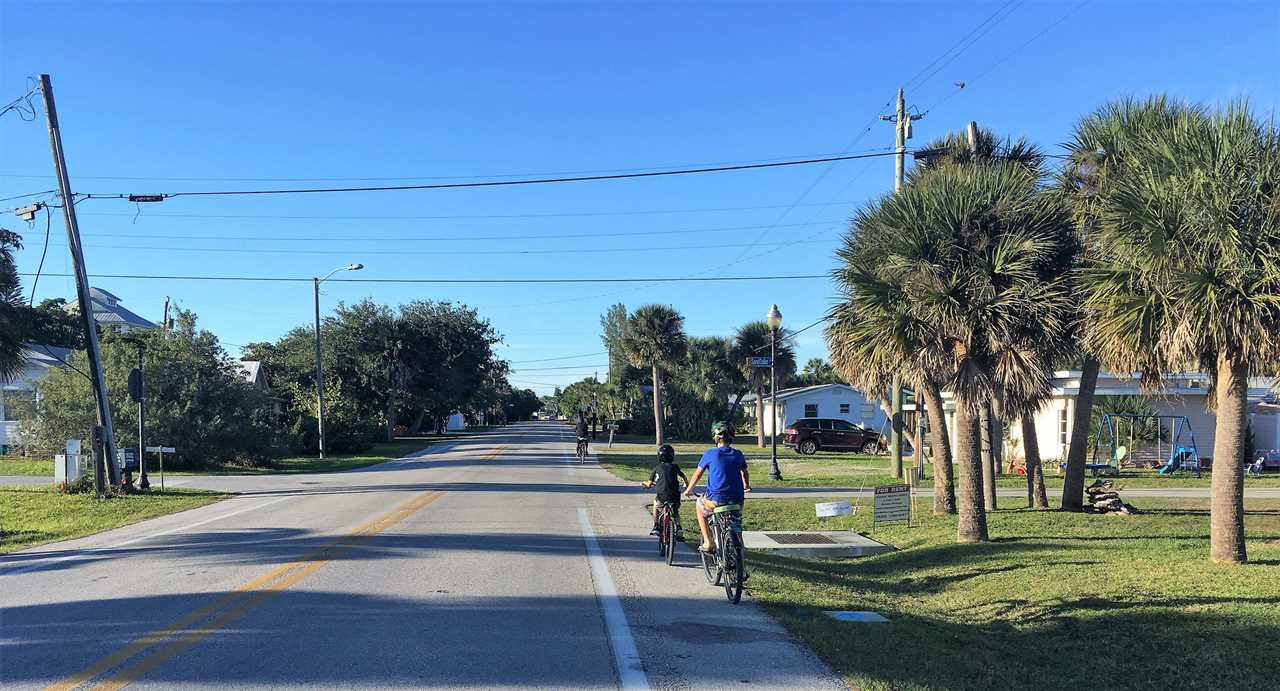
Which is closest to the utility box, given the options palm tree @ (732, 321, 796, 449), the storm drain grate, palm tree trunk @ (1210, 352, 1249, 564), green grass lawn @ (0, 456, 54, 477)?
green grass lawn @ (0, 456, 54, 477)

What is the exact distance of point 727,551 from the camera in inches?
344

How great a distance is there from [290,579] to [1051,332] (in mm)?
9665

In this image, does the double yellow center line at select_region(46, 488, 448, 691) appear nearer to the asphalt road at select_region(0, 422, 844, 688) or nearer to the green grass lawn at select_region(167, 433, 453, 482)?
the asphalt road at select_region(0, 422, 844, 688)

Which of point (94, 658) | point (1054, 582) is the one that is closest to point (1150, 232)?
point (1054, 582)

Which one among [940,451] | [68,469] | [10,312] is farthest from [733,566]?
[68,469]

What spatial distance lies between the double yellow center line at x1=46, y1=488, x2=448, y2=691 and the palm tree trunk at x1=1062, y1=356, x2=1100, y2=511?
12.0 m

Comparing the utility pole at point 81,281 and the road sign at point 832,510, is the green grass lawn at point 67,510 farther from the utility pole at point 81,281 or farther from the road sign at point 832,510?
the road sign at point 832,510

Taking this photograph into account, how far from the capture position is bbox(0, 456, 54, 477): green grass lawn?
27.9 m

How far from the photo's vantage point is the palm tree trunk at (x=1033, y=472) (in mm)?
17203

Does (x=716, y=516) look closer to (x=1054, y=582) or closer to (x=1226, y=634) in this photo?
(x=1054, y=582)

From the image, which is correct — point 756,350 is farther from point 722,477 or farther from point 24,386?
point 722,477

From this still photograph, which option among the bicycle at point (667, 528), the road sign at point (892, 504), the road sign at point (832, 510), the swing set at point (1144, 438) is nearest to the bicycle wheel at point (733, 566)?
the bicycle at point (667, 528)

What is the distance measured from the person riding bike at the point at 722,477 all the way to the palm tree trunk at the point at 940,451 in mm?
6298

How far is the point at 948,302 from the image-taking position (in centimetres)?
1214
